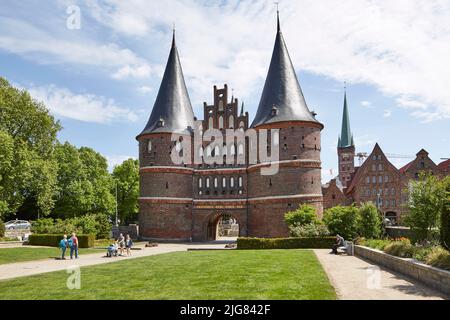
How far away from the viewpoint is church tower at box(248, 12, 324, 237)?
140ft

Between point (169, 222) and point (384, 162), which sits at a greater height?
point (384, 162)

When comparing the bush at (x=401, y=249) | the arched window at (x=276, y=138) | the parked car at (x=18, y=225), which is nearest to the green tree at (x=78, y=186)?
the parked car at (x=18, y=225)

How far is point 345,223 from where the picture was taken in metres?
32.8

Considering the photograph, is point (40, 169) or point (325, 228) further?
point (40, 169)

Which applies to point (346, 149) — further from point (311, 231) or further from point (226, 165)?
point (311, 231)

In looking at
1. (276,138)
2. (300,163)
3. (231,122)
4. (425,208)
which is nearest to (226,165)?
(231,122)

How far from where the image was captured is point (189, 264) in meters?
20.1

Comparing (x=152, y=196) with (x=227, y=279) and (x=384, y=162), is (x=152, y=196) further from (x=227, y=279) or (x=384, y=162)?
(x=384, y=162)

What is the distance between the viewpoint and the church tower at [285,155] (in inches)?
1682

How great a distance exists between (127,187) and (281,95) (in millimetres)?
33647

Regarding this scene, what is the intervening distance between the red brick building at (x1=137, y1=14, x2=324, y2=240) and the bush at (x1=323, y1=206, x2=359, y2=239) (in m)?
9.24
